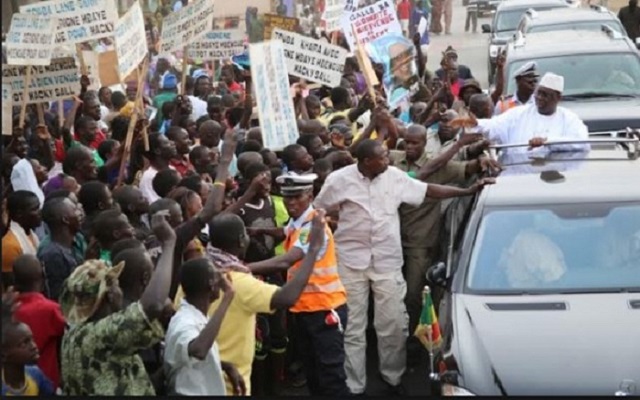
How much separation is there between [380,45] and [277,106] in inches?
205

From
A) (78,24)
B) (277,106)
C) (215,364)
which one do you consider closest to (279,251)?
(277,106)

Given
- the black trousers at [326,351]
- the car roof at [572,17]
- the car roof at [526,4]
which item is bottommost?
the car roof at [526,4]

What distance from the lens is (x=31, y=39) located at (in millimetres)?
11086

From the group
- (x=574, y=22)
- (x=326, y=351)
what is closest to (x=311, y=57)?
(x=326, y=351)

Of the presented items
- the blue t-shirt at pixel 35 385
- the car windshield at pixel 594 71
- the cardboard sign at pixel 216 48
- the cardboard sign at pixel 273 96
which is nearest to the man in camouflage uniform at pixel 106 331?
the blue t-shirt at pixel 35 385

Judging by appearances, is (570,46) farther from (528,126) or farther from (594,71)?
(528,126)

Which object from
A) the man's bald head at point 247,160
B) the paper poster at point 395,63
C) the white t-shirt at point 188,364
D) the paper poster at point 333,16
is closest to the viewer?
the white t-shirt at point 188,364

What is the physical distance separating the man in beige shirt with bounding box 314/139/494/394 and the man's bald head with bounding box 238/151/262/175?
55cm

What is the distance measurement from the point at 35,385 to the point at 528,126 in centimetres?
520

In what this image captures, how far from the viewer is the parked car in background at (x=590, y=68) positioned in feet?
42.3

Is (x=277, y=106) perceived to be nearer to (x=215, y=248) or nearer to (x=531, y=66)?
(x=531, y=66)

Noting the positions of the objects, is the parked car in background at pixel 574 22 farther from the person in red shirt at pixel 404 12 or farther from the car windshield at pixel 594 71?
the person in red shirt at pixel 404 12

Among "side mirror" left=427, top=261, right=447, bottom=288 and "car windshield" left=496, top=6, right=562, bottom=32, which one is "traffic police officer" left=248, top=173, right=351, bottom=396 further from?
"car windshield" left=496, top=6, right=562, bottom=32

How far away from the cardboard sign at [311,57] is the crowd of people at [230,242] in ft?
1.74
